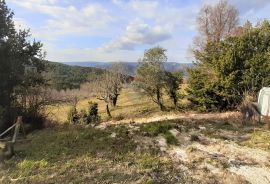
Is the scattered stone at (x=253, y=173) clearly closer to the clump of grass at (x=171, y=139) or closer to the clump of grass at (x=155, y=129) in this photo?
the clump of grass at (x=171, y=139)

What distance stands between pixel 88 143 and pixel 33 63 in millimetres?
7543

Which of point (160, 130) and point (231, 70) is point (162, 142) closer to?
point (160, 130)

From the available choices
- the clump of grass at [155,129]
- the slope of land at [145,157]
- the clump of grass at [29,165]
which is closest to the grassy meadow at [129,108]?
the clump of grass at [155,129]

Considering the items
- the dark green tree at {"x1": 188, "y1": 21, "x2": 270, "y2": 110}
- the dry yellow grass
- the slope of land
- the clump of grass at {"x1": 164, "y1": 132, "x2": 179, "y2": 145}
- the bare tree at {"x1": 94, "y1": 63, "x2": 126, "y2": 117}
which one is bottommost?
the dry yellow grass

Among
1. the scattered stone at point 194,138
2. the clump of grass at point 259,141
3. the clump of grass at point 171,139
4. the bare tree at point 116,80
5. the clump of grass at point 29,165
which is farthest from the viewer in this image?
the bare tree at point 116,80

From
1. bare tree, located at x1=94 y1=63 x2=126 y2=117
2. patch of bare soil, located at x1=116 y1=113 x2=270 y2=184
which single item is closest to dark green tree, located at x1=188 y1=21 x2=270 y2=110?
patch of bare soil, located at x1=116 y1=113 x2=270 y2=184

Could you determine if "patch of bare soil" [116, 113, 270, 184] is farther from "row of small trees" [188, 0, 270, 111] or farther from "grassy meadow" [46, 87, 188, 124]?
"grassy meadow" [46, 87, 188, 124]

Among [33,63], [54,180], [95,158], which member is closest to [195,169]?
[95,158]

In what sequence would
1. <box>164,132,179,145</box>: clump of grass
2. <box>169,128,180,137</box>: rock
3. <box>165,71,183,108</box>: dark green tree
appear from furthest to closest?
<box>165,71,183,108</box>: dark green tree
<box>169,128,180,137</box>: rock
<box>164,132,179,145</box>: clump of grass

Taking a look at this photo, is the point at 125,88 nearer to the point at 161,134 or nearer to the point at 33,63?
the point at 33,63

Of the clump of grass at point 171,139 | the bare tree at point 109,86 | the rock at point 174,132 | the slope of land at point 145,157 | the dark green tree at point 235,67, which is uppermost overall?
the dark green tree at point 235,67

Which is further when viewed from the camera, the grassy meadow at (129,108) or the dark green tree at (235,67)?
the grassy meadow at (129,108)

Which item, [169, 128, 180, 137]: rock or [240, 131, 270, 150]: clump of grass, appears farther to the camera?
[169, 128, 180, 137]: rock

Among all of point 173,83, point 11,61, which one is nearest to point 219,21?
point 173,83
